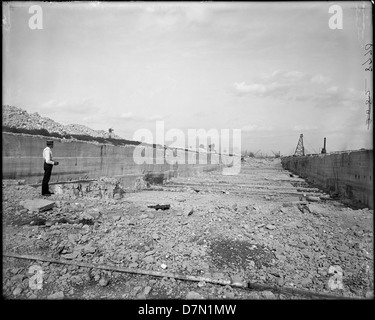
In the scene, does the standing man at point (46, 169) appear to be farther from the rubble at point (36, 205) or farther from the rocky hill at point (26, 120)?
the rocky hill at point (26, 120)

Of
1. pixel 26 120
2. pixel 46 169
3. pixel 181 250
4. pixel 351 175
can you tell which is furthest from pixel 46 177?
pixel 351 175

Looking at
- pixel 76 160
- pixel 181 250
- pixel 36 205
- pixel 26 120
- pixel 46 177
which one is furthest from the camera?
pixel 26 120

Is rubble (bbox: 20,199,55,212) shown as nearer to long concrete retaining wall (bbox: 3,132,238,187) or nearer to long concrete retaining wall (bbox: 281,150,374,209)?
long concrete retaining wall (bbox: 3,132,238,187)

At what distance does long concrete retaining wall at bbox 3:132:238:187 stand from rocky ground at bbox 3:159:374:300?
0.59 metres

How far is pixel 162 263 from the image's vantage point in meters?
3.50

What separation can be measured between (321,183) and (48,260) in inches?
462

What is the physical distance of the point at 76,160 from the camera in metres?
7.61

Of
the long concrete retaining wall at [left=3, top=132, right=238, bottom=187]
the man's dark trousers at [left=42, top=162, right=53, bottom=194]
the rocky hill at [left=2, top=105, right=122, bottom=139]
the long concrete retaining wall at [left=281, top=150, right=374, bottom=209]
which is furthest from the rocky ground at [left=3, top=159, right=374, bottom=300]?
the rocky hill at [left=2, top=105, right=122, bottom=139]

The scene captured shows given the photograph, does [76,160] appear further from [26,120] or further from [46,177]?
[26,120]

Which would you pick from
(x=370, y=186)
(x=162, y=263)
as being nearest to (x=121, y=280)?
(x=162, y=263)

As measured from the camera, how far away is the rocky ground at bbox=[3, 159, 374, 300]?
3.03 meters

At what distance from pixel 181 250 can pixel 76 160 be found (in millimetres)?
5115

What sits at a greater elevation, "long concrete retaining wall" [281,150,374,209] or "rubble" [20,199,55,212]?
"long concrete retaining wall" [281,150,374,209]
